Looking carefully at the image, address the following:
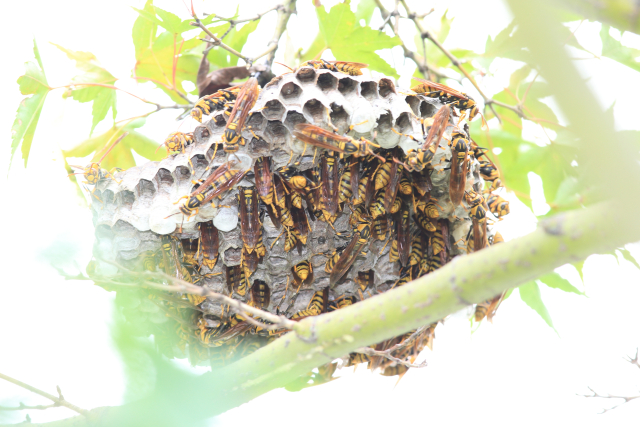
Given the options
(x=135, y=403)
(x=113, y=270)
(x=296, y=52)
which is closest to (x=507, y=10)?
(x=135, y=403)

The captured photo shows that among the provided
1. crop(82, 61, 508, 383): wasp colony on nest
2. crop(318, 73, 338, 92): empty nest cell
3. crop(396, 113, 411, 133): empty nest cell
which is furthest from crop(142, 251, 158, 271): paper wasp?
crop(396, 113, 411, 133): empty nest cell

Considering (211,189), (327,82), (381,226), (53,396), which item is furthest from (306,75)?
(53,396)

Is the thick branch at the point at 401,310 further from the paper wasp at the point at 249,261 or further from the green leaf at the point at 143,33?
the green leaf at the point at 143,33

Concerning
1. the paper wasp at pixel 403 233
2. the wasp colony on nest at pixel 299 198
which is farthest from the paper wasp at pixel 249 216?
the paper wasp at pixel 403 233

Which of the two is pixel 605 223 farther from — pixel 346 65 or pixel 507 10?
pixel 346 65

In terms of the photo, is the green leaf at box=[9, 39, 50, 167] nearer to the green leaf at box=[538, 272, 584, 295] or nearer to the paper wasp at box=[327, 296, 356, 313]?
the paper wasp at box=[327, 296, 356, 313]

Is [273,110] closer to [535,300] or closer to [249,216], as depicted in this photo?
[249,216]

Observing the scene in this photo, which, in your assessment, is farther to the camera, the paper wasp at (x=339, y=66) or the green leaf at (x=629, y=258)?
the green leaf at (x=629, y=258)
